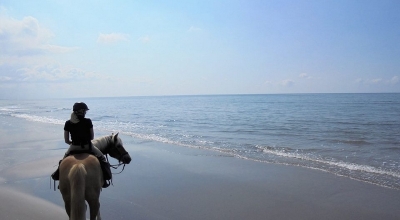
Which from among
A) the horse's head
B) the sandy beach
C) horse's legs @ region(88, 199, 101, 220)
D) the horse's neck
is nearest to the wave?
the sandy beach

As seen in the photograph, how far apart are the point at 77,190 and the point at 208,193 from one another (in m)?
4.21

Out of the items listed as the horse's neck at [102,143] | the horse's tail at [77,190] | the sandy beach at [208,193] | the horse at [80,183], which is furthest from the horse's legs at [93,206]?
the sandy beach at [208,193]

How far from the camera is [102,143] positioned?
557 cm

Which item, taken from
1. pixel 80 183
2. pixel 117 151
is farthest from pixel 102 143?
pixel 80 183

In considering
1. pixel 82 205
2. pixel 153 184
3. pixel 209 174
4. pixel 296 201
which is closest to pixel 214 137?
pixel 209 174

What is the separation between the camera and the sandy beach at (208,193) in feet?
20.4

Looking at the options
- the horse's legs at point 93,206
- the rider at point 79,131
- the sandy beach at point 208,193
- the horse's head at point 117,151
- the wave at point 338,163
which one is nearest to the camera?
the horse's legs at point 93,206

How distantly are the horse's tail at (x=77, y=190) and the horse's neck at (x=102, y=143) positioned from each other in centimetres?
130

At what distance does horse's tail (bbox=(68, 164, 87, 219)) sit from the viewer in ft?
12.9

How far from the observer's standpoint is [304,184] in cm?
823

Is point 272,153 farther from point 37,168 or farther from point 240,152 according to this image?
point 37,168

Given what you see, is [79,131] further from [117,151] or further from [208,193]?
[208,193]

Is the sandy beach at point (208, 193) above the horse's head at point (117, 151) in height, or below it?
below

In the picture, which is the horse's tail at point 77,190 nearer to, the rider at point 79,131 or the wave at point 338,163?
the rider at point 79,131
